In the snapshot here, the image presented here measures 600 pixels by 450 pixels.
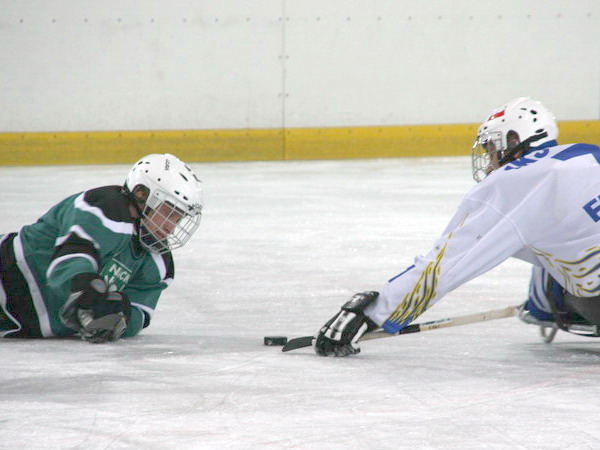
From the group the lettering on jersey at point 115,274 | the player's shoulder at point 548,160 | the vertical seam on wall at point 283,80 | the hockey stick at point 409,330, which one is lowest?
the hockey stick at point 409,330

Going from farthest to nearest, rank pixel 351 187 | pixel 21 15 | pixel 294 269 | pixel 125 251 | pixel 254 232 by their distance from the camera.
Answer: pixel 21 15, pixel 351 187, pixel 254 232, pixel 294 269, pixel 125 251

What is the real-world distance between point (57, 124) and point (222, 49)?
5.26 feet

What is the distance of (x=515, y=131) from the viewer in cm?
267

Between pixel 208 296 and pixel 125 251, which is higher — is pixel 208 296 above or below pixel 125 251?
below

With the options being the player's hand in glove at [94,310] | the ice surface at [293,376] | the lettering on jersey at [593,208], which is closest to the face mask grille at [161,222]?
the player's hand in glove at [94,310]

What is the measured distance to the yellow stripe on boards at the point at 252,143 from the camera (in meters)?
9.22

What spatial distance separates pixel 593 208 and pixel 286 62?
23.7ft

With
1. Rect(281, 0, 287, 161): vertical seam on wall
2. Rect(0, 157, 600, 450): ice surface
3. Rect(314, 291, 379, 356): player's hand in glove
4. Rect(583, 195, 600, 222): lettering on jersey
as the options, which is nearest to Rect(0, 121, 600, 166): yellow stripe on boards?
Rect(281, 0, 287, 161): vertical seam on wall

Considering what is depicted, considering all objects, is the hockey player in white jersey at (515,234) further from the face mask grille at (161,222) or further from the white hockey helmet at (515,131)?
the face mask grille at (161,222)

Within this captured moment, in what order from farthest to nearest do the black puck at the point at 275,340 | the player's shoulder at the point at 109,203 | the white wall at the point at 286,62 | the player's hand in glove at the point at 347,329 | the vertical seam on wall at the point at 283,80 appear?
the vertical seam on wall at the point at 283,80 → the white wall at the point at 286,62 → the black puck at the point at 275,340 → the player's shoulder at the point at 109,203 → the player's hand in glove at the point at 347,329

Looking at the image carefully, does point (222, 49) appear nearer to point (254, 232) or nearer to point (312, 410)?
Answer: point (254, 232)

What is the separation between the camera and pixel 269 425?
1994mm

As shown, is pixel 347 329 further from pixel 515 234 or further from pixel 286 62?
pixel 286 62

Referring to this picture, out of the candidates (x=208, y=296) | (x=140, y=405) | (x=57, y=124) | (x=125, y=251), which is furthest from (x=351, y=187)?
(x=140, y=405)
